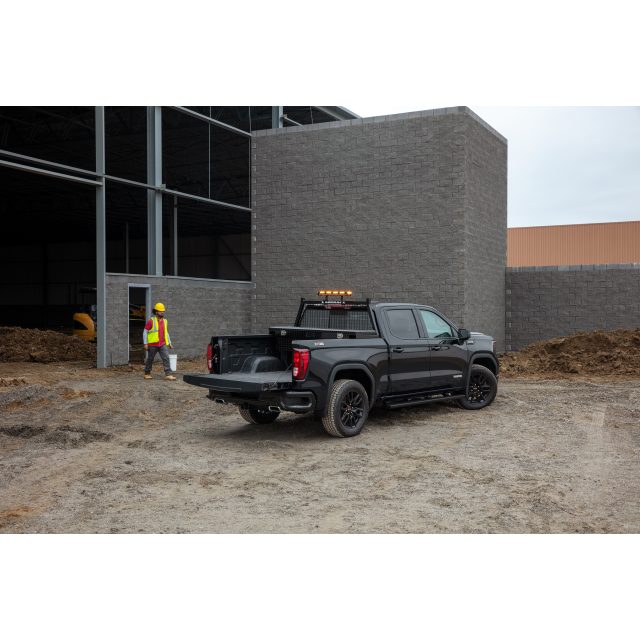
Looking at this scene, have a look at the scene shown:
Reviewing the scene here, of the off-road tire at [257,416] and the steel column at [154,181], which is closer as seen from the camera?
the off-road tire at [257,416]

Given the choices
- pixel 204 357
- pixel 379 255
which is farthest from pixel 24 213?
pixel 379 255

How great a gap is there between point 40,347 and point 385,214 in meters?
11.0

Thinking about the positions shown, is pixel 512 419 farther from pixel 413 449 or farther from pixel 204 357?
pixel 204 357

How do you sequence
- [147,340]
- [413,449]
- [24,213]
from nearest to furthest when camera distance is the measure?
[413,449], [147,340], [24,213]

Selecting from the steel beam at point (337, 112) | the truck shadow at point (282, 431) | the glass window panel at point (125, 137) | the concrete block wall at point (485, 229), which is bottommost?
the truck shadow at point (282, 431)

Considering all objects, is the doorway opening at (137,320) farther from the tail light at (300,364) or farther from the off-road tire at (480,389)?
the tail light at (300,364)

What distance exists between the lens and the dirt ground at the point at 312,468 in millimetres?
6211

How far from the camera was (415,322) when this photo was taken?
1105 cm

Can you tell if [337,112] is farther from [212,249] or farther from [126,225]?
[212,249]

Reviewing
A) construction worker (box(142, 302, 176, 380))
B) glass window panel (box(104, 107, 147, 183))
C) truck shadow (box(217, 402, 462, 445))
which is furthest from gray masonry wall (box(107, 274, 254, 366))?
truck shadow (box(217, 402, 462, 445))

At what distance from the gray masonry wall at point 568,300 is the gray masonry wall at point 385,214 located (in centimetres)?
64

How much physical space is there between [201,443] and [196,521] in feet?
11.6

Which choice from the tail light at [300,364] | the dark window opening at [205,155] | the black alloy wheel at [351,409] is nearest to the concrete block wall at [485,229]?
the dark window opening at [205,155]

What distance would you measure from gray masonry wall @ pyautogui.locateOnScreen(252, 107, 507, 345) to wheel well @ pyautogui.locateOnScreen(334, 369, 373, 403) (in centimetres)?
1000
